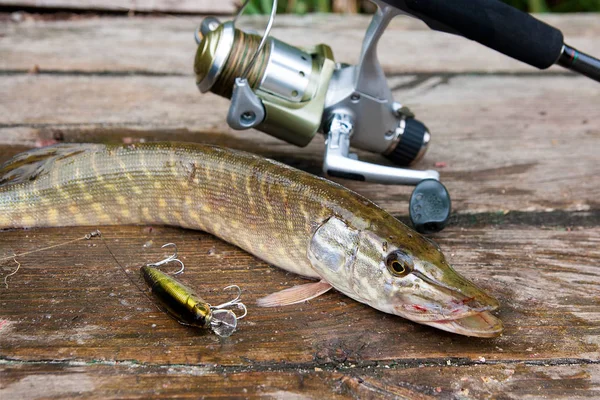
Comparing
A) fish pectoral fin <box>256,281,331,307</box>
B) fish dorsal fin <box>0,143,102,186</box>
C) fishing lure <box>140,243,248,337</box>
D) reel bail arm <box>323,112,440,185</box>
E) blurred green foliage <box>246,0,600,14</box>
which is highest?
blurred green foliage <box>246,0,600,14</box>

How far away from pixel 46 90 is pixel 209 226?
1.42 meters

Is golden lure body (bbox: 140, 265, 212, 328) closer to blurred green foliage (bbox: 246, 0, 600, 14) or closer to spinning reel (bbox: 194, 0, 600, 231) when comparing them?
spinning reel (bbox: 194, 0, 600, 231)

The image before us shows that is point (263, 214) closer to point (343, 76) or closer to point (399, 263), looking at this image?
point (399, 263)

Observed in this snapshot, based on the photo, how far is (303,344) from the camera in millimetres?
1633

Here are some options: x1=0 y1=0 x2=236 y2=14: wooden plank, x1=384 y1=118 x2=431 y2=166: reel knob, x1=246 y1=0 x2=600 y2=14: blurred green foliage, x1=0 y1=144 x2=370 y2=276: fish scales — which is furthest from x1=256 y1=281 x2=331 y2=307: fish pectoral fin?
x1=246 y1=0 x2=600 y2=14: blurred green foliage

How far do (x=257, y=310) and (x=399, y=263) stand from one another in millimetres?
434

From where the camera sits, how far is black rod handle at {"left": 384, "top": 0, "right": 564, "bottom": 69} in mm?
1871

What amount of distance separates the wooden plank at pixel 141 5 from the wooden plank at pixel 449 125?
0.84m

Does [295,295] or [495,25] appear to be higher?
[495,25]

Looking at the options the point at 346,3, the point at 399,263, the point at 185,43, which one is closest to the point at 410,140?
the point at 399,263

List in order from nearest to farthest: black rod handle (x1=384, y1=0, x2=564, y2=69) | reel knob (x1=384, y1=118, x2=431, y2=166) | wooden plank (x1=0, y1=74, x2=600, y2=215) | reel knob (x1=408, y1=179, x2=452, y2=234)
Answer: black rod handle (x1=384, y1=0, x2=564, y2=69), reel knob (x1=408, y1=179, x2=452, y2=234), reel knob (x1=384, y1=118, x2=431, y2=166), wooden plank (x1=0, y1=74, x2=600, y2=215)

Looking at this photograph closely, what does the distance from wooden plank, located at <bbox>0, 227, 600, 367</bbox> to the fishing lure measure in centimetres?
3

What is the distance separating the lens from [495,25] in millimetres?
1944

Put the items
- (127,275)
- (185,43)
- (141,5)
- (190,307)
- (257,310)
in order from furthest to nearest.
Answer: (141,5) → (185,43) → (127,275) → (257,310) → (190,307)
